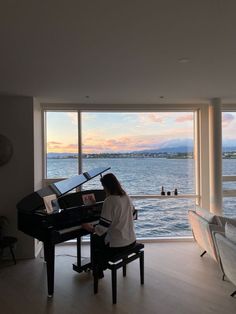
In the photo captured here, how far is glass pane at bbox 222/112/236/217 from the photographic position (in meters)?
5.28

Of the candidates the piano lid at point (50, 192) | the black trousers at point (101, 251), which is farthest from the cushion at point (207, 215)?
the piano lid at point (50, 192)

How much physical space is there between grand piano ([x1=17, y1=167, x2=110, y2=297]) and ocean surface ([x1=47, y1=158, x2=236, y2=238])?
4.01 ft

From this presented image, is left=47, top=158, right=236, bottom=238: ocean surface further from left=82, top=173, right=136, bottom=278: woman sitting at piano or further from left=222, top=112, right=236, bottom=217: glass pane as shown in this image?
left=82, top=173, right=136, bottom=278: woman sitting at piano

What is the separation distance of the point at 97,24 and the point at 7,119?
112 inches

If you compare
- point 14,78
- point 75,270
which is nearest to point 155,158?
point 75,270

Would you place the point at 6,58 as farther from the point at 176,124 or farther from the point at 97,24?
the point at 176,124

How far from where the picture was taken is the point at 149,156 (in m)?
5.38

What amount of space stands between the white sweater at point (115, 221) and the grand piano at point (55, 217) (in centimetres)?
48

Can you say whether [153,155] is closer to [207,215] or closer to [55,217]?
[207,215]

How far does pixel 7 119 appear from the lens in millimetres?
4312

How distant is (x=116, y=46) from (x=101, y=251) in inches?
87.9

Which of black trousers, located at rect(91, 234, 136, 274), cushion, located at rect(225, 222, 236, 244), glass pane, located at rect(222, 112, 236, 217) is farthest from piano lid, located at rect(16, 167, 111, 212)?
glass pane, located at rect(222, 112, 236, 217)

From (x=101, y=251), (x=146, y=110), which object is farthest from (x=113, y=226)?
(x=146, y=110)

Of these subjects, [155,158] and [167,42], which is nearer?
[167,42]
